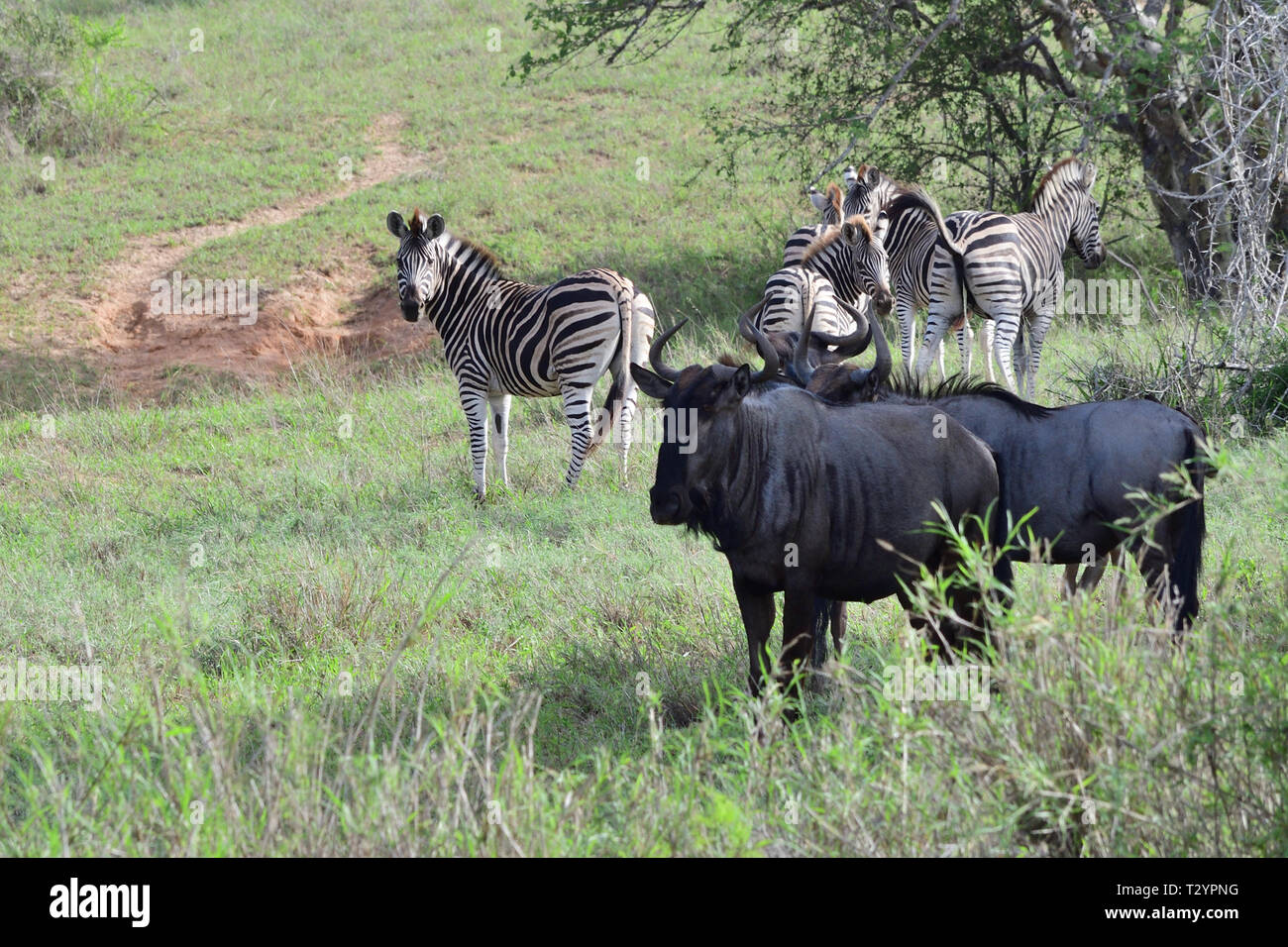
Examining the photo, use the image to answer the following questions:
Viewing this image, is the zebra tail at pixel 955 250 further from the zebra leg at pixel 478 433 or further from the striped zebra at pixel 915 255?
the zebra leg at pixel 478 433

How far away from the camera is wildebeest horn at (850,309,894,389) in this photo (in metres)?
5.27

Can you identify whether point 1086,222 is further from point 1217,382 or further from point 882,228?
point 1217,382

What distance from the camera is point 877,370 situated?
532cm

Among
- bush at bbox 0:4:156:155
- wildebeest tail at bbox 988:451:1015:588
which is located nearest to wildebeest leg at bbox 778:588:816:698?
wildebeest tail at bbox 988:451:1015:588

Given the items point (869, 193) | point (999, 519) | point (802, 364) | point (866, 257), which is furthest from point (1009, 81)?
point (999, 519)

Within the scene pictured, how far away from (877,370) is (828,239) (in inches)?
209

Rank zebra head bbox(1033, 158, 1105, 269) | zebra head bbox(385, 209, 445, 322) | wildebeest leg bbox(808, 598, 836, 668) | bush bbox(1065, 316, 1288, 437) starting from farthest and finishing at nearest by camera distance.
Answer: zebra head bbox(1033, 158, 1105, 269) → zebra head bbox(385, 209, 445, 322) → bush bbox(1065, 316, 1288, 437) → wildebeest leg bbox(808, 598, 836, 668)

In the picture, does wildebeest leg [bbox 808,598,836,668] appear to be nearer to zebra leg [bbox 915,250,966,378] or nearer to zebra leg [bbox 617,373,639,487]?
zebra leg [bbox 617,373,639,487]

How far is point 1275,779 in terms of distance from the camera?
3.42 meters

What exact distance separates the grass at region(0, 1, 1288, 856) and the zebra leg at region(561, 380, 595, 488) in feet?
0.47

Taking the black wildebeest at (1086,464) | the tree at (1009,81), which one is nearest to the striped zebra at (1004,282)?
the tree at (1009,81)
